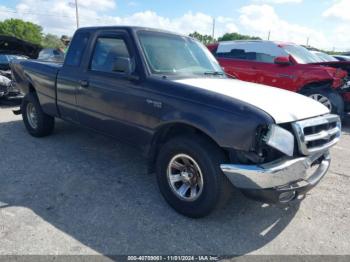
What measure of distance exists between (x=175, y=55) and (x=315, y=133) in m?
1.87

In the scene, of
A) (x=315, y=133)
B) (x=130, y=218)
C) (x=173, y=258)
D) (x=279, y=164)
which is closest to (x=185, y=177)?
(x=130, y=218)

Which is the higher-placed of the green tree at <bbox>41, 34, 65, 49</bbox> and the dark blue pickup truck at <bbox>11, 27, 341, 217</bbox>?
the dark blue pickup truck at <bbox>11, 27, 341, 217</bbox>

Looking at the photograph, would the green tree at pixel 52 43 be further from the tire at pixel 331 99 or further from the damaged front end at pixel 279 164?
the damaged front end at pixel 279 164

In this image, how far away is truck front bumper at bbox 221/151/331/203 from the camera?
8.94 feet

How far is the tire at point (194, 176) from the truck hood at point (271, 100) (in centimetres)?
55

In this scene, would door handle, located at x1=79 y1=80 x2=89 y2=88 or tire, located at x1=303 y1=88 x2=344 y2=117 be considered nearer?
door handle, located at x1=79 y1=80 x2=89 y2=88

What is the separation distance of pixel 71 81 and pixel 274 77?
5.38 metres

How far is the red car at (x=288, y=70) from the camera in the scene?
7.46m

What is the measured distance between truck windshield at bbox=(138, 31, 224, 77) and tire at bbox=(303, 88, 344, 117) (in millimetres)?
4032

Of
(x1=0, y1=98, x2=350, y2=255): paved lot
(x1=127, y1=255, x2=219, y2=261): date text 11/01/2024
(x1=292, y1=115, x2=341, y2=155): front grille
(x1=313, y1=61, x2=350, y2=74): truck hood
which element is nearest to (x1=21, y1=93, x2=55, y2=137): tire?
(x1=0, y1=98, x2=350, y2=255): paved lot

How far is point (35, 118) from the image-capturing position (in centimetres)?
576

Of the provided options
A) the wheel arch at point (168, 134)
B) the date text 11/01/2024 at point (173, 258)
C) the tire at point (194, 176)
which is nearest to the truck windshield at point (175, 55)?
the wheel arch at point (168, 134)

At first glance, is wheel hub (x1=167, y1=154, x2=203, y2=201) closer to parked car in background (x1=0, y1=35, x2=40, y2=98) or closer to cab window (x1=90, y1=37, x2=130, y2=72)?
cab window (x1=90, y1=37, x2=130, y2=72)

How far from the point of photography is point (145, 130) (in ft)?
11.8
